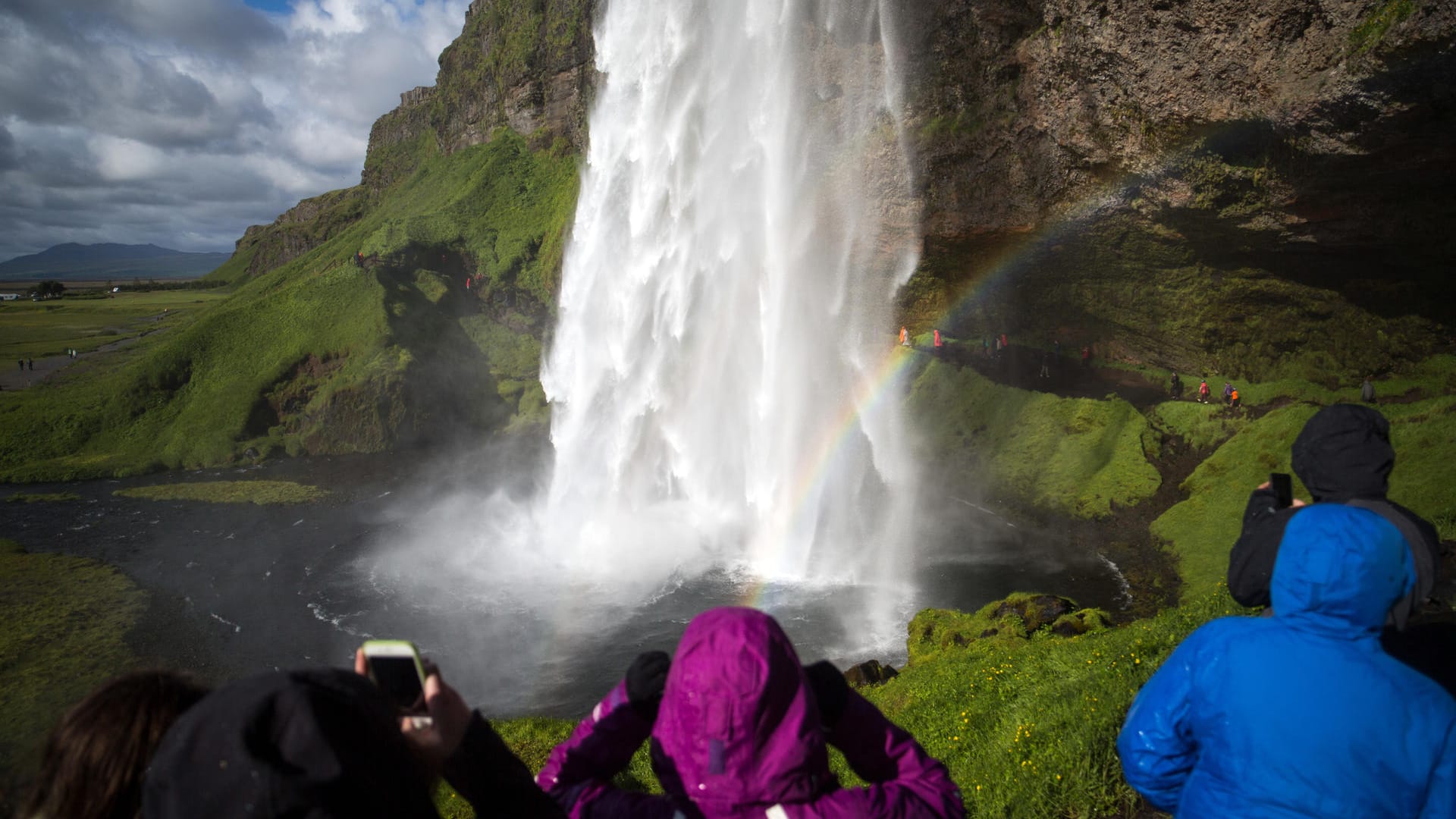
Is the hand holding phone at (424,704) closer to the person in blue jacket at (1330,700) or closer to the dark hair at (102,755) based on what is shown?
the dark hair at (102,755)

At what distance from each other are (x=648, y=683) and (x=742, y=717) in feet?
1.87

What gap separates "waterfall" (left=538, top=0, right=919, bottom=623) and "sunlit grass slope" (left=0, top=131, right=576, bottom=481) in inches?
829

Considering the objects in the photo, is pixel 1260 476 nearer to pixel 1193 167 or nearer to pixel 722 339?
pixel 1193 167

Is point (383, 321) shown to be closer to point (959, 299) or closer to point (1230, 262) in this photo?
point (959, 299)

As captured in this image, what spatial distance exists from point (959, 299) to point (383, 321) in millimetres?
37401

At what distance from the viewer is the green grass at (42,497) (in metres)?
35.4

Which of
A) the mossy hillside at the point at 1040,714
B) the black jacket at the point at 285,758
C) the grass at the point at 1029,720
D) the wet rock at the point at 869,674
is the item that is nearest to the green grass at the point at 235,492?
the grass at the point at 1029,720

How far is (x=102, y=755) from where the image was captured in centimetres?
186

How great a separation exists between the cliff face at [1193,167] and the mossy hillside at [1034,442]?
344cm

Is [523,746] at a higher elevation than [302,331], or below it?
below

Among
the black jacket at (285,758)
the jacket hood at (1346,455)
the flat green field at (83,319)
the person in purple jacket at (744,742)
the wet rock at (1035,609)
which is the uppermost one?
the jacket hood at (1346,455)

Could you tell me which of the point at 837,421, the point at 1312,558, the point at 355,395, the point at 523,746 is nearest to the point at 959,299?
the point at 837,421

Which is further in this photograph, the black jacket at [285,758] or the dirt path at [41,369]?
the dirt path at [41,369]

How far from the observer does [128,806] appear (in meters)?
1.87
